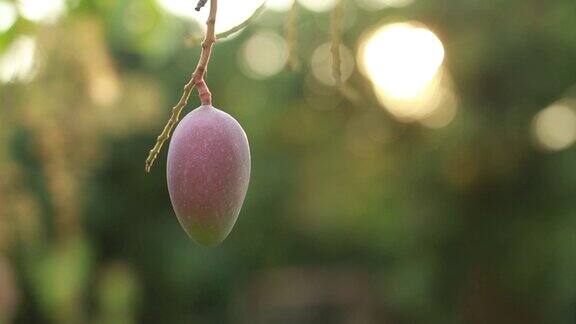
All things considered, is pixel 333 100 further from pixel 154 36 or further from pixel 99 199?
pixel 154 36

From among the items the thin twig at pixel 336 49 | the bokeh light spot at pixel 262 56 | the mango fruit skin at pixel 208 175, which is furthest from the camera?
the bokeh light spot at pixel 262 56

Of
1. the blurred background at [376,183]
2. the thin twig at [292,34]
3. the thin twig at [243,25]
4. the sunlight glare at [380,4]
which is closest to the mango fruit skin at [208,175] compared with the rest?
the thin twig at [243,25]

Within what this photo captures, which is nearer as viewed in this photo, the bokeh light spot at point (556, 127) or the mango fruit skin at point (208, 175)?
the mango fruit skin at point (208, 175)

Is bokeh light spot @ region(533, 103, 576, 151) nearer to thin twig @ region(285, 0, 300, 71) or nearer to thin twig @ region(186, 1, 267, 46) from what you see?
thin twig @ region(285, 0, 300, 71)

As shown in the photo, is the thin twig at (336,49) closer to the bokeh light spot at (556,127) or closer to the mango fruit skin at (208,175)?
the mango fruit skin at (208,175)

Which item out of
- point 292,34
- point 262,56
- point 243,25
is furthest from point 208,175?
point 262,56

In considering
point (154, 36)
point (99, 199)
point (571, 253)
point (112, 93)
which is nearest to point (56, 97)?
point (112, 93)
